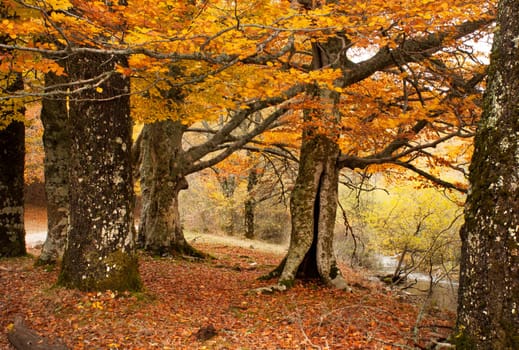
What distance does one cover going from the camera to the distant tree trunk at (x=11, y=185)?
9586mm

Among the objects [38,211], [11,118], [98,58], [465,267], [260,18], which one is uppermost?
[260,18]

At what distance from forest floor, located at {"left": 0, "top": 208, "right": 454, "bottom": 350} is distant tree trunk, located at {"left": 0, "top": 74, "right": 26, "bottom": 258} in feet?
4.88

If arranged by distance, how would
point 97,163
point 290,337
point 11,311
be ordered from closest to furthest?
point 290,337, point 11,311, point 97,163

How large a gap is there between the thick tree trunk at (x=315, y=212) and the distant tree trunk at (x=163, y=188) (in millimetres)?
4560

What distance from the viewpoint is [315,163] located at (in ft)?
27.4

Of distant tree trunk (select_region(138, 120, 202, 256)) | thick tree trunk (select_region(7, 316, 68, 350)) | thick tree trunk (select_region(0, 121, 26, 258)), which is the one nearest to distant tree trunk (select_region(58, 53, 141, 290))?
thick tree trunk (select_region(7, 316, 68, 350))

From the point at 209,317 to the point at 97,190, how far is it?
2676 mm

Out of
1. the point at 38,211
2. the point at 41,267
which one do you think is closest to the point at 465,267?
the point at 41,267

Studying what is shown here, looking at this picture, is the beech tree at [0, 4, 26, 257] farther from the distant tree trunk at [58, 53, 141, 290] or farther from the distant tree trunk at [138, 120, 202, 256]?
the distant tree trunk at [58, 53, 141, 290]

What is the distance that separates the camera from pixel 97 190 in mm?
6355

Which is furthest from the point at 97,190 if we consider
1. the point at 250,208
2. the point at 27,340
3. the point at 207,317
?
the point at 250,208

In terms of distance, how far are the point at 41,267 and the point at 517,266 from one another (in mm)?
8511

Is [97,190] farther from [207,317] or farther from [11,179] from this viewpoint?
[11,179]

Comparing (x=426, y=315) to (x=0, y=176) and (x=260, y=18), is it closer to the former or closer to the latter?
(x=260, y=18)
